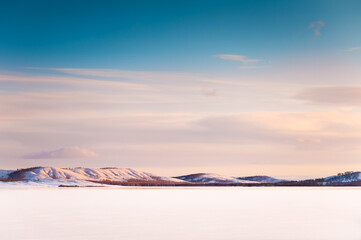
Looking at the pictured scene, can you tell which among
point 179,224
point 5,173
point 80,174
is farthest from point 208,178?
point 179,224

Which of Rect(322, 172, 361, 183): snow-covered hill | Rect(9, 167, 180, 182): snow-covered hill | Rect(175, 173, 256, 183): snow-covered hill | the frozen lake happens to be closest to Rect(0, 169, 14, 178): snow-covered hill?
Rect(9, 167, 180, 182): snow-covered hill

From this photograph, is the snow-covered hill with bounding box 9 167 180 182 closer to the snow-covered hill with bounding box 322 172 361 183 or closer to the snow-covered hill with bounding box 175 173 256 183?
the snow-covered hill with bounding box 175 173 256 183

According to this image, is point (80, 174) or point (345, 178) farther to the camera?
point (80, 174)

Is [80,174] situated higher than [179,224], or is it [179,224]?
[80,174]

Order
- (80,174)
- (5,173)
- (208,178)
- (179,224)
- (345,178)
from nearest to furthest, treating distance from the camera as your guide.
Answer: (179,224) → (345,178) → (80,174) → (5,173) → (208,178)

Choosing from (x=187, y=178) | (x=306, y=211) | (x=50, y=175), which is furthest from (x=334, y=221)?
(x=187, y=178)

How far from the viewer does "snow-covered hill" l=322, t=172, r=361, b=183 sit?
2761 inches

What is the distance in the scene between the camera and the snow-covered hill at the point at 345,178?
70125 mm

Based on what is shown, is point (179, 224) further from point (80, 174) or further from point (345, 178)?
point (80, 174)

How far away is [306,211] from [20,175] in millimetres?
60525

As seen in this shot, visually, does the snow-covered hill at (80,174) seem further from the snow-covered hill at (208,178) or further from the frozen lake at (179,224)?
the frozen lake at (179,224)

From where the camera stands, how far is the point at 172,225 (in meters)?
16.2

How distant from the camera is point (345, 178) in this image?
7100cm

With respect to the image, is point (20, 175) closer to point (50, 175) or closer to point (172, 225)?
point (50, 175)
